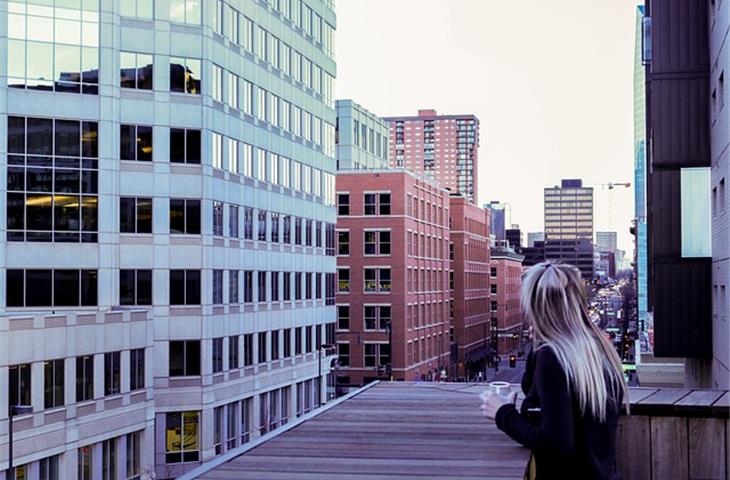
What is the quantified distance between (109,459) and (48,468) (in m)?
4.24

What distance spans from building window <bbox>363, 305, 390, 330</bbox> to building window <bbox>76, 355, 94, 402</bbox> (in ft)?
144

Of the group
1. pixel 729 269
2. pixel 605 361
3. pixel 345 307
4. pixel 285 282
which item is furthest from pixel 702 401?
pixel 345 307

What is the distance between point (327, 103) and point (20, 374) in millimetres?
36745

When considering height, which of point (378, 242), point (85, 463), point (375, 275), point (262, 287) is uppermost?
point (378, 242)

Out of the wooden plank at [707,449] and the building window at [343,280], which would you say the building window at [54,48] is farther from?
the building window at [343,280]

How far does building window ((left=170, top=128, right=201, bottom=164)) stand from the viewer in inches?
1791

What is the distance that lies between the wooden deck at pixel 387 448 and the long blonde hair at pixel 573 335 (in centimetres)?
134

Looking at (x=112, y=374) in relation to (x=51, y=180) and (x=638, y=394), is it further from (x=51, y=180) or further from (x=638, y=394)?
(x=638, y=394)

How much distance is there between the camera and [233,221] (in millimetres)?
49562

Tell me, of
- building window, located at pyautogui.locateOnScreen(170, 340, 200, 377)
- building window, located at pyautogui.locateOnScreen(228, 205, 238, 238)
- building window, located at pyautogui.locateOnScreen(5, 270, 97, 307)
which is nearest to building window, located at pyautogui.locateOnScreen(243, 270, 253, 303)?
building window, located at pyautogui.locateOnScreen(228, 205, 238, 238)

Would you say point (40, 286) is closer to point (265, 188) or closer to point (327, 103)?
point (265, 188)

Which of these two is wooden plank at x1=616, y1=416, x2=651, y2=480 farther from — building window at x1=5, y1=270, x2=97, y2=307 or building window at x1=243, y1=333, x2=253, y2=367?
building window at x1=243, y1=333, x2=253, y2=367

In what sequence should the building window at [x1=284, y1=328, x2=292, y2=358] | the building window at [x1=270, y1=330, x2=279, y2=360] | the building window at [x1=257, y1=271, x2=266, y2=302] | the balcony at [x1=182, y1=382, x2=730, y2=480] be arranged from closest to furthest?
the balcony at [x1=182, y1=382, x2=730, y2=480], the building window at [x1=257, y1=271, x2=266, y2=302], the building window at [x1=270, y1=330, x2=279, y2=360], the building window at [x1=284, y1=328, x2=292, y2=358]

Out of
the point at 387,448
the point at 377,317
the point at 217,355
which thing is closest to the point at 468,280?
the point at 377,317
